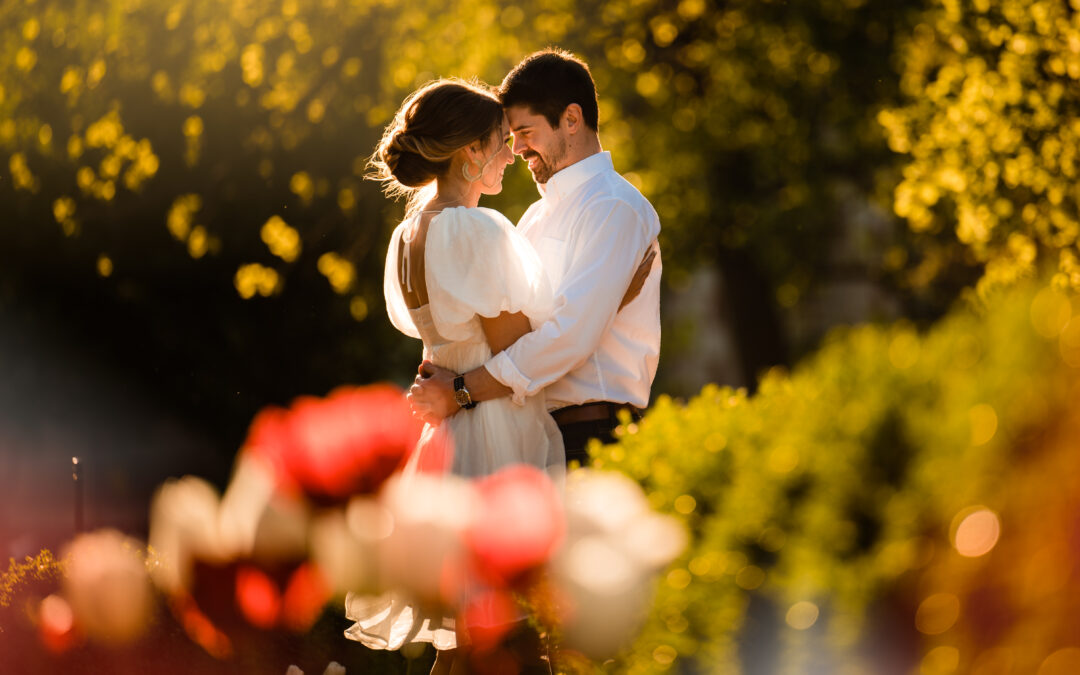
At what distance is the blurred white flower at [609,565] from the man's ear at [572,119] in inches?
88.7

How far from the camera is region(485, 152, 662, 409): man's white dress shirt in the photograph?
378 centimetres

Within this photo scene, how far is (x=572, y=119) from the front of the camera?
4406 millimetres

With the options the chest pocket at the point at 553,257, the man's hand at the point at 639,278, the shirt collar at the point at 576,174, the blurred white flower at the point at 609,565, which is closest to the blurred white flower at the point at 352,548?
the blurred white flower at the point at 609,565

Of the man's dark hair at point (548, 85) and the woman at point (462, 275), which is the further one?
the man's dark hair at point (548, 85)

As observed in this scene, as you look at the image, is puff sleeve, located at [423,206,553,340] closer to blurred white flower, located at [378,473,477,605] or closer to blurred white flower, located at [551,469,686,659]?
blurred white flower, located at [378,473,477,605]

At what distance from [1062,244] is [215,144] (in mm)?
7903

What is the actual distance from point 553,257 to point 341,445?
3.96 ft

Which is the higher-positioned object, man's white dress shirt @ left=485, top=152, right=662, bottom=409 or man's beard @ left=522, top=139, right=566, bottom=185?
man's beard @ left=522, top=139, right=566, bottom=185

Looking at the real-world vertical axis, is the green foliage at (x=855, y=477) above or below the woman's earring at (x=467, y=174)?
below

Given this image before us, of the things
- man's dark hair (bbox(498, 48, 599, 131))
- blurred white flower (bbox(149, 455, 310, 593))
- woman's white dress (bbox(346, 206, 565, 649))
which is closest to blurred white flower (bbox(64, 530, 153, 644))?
blurred white flower (bbox(149, 455, 310, 593))

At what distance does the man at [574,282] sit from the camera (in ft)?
12.5

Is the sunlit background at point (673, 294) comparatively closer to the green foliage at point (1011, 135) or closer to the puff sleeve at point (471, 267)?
the green foliage at point (1011, 135)

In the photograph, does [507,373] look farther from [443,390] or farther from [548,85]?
[548,85]

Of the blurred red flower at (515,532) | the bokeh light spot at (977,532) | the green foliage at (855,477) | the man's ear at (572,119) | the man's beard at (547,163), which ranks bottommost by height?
the bokeh light spot at (977,532)
